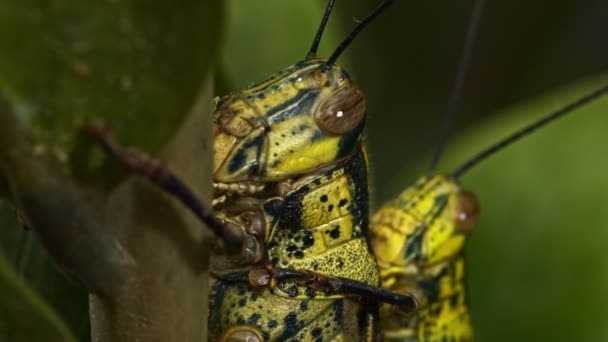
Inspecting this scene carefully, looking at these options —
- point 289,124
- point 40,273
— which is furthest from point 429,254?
point 40,273

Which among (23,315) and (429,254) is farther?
(429,254)

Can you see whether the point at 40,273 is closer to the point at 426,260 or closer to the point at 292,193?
the point at 292,193

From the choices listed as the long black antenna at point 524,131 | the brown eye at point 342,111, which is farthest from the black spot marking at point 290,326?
the long black antenna at point 524,131

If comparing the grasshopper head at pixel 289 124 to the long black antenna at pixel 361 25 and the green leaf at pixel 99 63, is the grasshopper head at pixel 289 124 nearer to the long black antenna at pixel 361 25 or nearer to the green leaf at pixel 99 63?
the long black antenna at pixel 361 25

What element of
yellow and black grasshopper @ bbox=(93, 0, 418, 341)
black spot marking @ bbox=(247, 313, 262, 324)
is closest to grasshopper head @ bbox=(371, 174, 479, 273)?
yellow and black grasshopper @ bbox=(93, 0, 418, 341)

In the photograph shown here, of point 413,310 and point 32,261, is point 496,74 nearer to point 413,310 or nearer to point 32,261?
point 413,310

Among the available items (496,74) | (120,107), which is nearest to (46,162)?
(120,107)

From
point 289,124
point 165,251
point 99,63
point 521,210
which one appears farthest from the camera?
point 521,210
